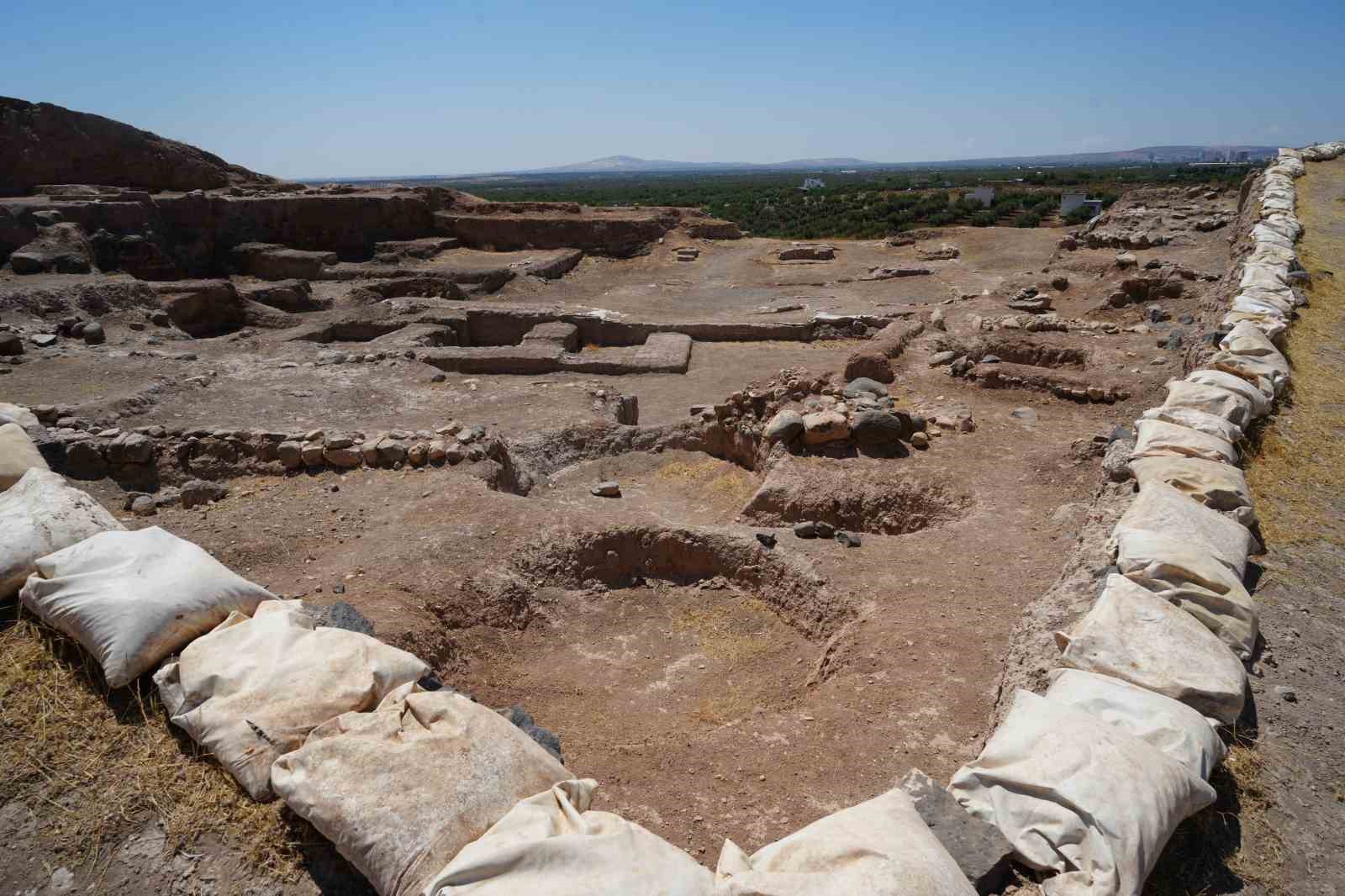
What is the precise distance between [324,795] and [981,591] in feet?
14.6

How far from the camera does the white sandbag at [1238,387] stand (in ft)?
18.0

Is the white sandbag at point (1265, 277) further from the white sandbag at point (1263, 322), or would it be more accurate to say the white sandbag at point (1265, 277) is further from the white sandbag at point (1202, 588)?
the white sandbag at point (1202, 588)

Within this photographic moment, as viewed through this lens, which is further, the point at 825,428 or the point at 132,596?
the point at 825,428

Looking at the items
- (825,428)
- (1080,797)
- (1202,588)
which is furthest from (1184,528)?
(825,428)

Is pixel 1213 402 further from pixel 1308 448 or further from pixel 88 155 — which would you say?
pixel 88 155

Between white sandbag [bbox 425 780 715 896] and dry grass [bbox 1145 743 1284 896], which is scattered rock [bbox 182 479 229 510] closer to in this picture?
white sandbag [bbox 425 780 715 896]

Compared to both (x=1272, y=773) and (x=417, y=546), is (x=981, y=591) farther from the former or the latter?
(x=417, y=546)

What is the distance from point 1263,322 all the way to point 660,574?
6.05 meters

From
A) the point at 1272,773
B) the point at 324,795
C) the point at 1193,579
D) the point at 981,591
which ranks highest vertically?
the point at 1193,579

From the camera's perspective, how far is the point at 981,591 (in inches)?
215

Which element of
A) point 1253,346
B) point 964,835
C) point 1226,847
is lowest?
point 1226,847

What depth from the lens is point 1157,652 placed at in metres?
2.91

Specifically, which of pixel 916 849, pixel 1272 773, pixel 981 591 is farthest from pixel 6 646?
pixel 981 591

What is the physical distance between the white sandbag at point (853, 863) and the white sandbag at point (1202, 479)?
2824 millimetres
